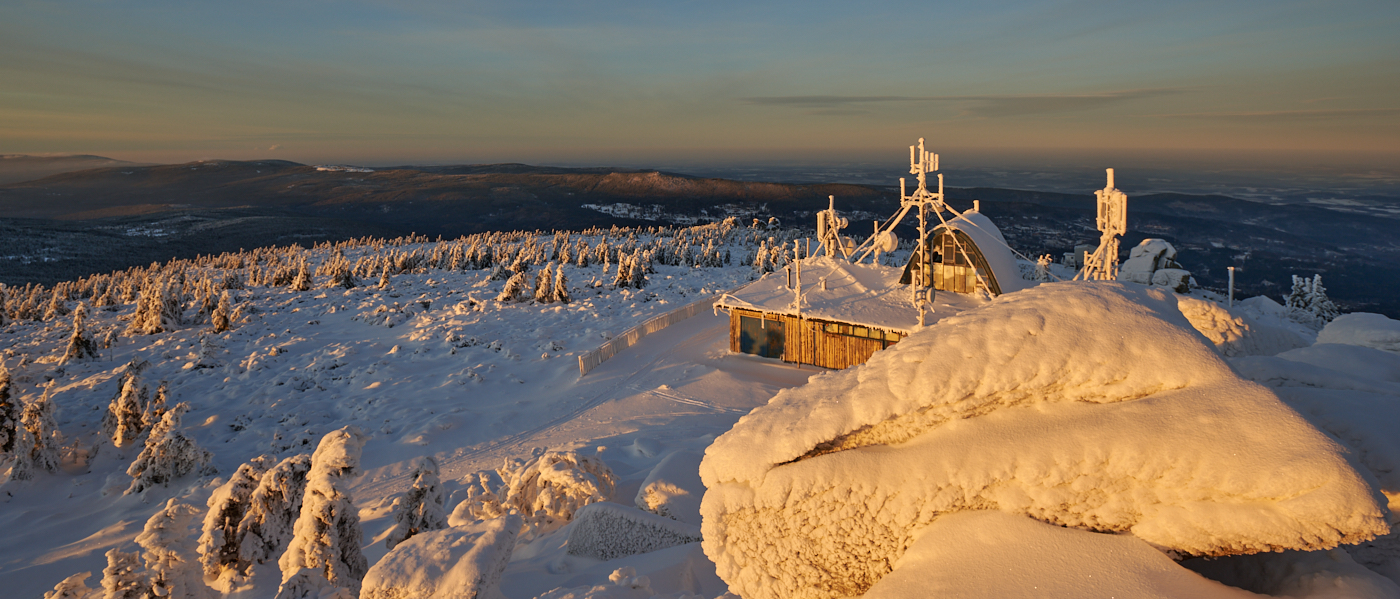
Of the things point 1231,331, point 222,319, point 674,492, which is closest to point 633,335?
point 674,492

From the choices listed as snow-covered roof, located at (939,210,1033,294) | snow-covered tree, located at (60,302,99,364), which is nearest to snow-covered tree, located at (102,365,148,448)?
snow-covered tree, located at (60,302,99,364)

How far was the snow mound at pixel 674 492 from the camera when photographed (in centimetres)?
727

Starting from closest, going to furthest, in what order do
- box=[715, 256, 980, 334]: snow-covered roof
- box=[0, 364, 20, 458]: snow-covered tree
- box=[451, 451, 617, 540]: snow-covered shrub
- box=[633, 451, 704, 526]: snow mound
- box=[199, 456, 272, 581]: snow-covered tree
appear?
box=[199, 456, 272, 581]: snow-covered tree
box=[633, 451, 704, 526]: snow mound
box=[451, 451, 617, 540]: snow-covered shrub
box=[0, 364, 20, 458]: snow-covered tree
box=[715, 256, 980, 334]: snow-covered roof

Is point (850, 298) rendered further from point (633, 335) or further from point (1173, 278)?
point (1173, 278)

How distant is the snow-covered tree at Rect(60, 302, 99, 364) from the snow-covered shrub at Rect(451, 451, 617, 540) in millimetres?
18871

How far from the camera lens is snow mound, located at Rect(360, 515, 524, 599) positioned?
452cm

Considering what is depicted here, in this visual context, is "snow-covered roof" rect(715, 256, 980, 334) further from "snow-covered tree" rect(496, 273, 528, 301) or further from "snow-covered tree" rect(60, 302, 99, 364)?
"snow-covered tree" rect(60, 302, 99, 364)

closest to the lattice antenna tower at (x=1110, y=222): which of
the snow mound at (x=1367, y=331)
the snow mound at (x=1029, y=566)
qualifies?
the snow mound at (x=1367, y=331)

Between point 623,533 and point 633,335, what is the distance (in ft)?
44.9

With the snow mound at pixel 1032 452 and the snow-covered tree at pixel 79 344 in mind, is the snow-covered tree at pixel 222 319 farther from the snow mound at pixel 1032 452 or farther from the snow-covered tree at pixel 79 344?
the snow mound at pixel 1032 452

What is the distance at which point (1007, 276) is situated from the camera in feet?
61.7

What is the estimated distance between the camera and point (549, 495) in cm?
805

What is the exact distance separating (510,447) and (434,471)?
18.3 ft

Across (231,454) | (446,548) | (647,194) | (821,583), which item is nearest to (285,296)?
(231,454)
